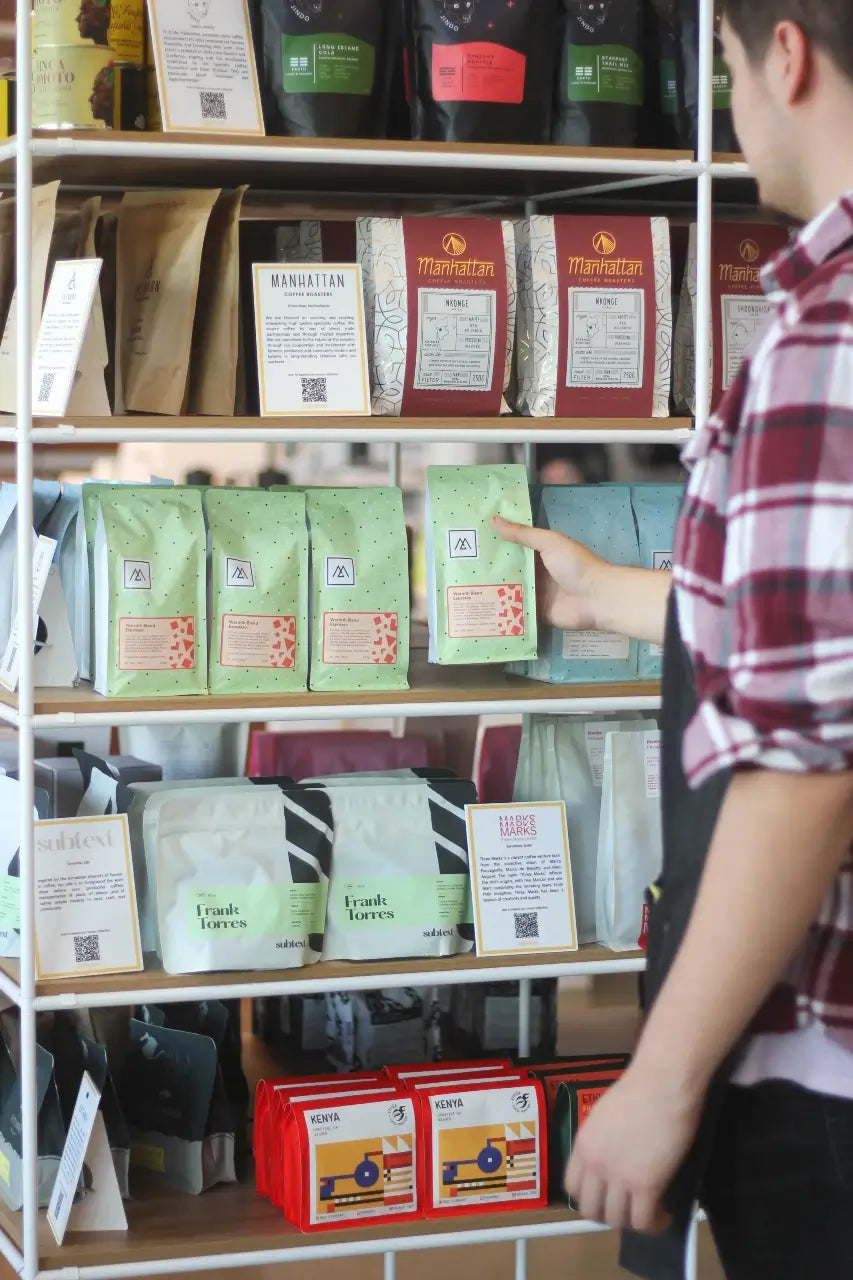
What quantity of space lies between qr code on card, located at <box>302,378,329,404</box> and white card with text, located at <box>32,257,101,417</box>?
0.33m

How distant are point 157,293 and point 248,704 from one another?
666 millimetres

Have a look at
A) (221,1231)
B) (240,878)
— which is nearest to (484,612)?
(240,878)

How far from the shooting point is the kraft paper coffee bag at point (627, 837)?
2.54m

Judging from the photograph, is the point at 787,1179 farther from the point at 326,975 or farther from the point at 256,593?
the point at 256,593

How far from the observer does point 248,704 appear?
2316 millimetres

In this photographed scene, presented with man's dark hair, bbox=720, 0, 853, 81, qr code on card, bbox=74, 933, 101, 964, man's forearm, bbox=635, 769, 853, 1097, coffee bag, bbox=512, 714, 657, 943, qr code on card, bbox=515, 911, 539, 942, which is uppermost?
man's dark hair, bbox=720, 0, 853, 81

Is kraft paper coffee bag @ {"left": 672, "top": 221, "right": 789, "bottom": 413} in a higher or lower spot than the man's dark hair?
lower

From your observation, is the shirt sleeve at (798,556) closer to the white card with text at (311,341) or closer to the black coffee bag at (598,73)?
the white card with text at (311,341)

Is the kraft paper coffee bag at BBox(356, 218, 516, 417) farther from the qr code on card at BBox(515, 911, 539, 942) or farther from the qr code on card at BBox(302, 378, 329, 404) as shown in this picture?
the qr code on card at BBox(515, 911, 539, 942)

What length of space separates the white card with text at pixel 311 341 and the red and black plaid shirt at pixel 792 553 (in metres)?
1.37

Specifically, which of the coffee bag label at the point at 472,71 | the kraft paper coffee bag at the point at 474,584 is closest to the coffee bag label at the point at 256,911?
the kraft paper coffee bag at the point at 474,584

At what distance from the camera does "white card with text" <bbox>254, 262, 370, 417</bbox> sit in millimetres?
2324

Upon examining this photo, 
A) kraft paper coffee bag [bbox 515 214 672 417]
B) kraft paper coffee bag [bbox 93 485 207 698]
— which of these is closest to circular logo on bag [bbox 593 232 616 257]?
kraft paper coffee bag [bbox 515 214 672 417]

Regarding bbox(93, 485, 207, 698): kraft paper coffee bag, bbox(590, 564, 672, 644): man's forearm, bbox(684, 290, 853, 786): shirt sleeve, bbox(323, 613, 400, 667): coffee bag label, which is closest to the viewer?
bbox(684, 290, 853, 786): shirt sleeve
